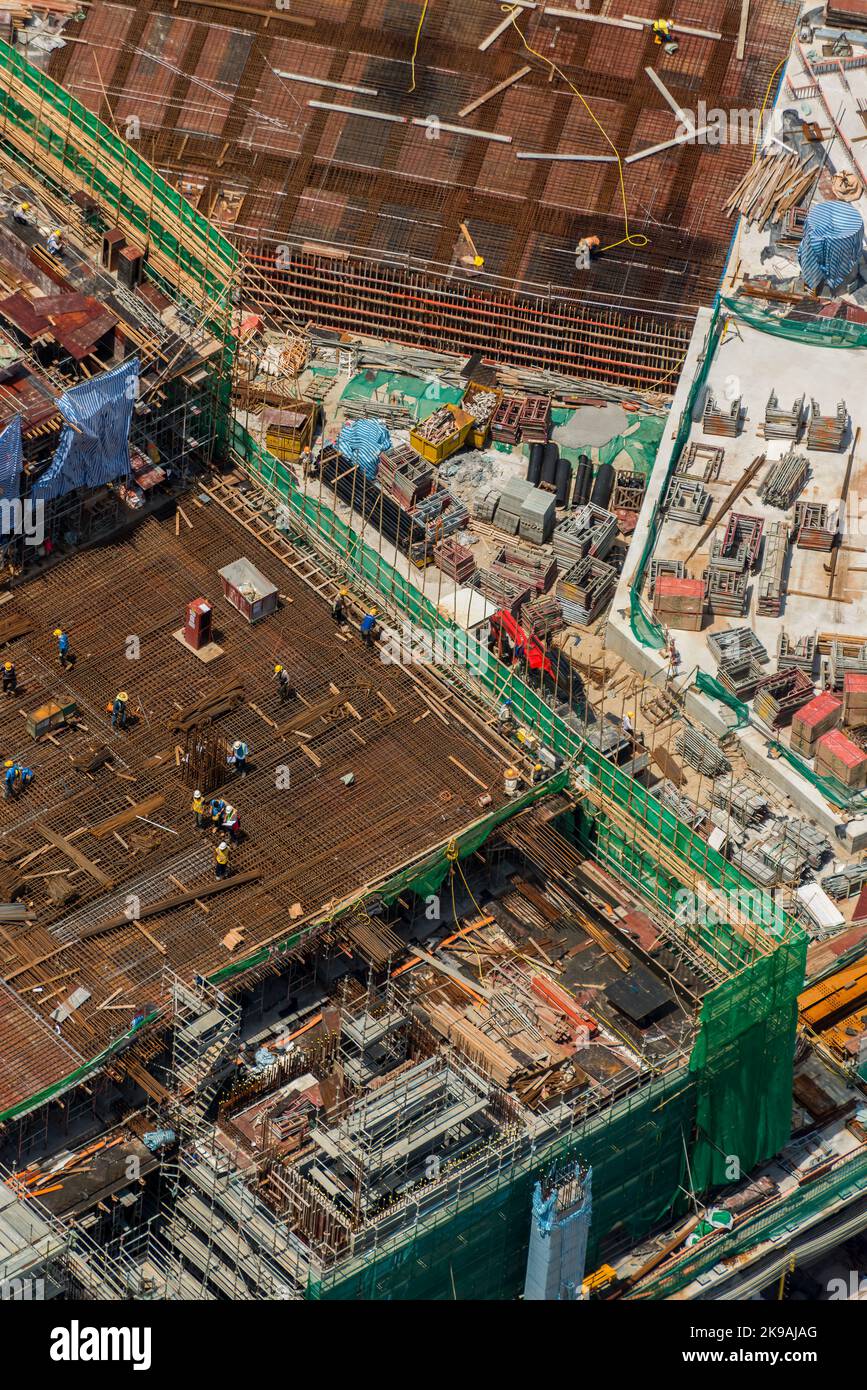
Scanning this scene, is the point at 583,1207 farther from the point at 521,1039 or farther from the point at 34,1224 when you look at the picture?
the point at 34,1224

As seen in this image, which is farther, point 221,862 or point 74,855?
point 221,862

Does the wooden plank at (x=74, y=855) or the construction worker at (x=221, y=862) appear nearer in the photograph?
the wooden plank at (x=74, y=855)

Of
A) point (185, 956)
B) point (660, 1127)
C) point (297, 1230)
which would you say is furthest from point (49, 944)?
point (660, 1127)

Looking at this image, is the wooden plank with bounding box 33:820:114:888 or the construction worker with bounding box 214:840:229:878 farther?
the construction worker with bounding box 214:840:229:878

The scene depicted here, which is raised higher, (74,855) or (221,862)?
(221,862)
